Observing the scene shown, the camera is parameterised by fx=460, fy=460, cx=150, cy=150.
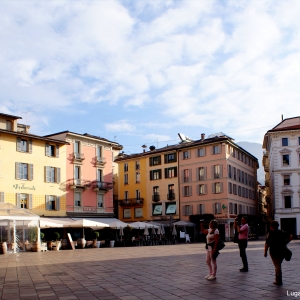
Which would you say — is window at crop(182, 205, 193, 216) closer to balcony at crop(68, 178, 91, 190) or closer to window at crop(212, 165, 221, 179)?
window at crop(212, 165, 221, 179)

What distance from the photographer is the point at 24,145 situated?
137 feet

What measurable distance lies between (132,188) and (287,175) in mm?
21018

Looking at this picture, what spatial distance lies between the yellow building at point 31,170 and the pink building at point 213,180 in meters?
19.5

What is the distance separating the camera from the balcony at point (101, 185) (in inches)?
1924

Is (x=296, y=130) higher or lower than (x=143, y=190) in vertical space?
higher

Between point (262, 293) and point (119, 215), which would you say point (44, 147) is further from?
point (262, 293)

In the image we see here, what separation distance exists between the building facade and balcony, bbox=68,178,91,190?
26028 millimetres

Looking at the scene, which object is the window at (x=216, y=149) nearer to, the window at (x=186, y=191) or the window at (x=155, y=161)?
the window at (x=186, y=191)

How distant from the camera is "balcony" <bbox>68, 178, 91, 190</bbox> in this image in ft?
151

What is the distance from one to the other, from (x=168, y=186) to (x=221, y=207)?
834 cm

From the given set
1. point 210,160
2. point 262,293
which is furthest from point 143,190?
point 262,293

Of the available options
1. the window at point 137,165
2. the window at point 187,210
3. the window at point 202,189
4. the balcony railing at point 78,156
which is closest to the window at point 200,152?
the window at point 202,189

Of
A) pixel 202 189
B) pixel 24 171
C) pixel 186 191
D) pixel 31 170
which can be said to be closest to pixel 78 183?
pixel 31 170

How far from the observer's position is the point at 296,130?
194 ft
